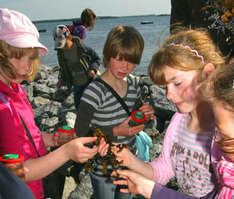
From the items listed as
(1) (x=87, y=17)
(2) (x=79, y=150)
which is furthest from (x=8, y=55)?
(1) (x=87, y=17)

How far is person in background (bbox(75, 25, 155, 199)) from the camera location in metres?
2.37

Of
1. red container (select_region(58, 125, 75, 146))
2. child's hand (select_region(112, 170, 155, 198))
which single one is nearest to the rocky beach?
red container (select_region(58, 125, 75, 146))

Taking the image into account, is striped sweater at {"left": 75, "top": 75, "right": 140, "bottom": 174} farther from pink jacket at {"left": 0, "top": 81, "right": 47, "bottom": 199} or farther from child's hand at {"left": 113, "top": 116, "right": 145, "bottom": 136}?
pink jacket at {"left": 0, "top": 81, "right": 47, "bottom": 199}

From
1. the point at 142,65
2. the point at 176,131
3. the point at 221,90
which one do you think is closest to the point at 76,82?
the point at 176,131

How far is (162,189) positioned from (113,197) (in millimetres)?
866

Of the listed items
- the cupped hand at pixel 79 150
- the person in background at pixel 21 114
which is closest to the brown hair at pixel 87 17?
the person in background at pixel 21 114

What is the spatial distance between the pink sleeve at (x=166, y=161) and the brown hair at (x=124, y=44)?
83 centimetres

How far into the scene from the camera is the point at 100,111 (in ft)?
8.04

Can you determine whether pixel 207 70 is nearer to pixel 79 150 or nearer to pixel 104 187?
pixel 79 150

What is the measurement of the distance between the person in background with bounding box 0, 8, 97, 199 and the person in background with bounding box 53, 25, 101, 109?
9.18 ft

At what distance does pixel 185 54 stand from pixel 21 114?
1.43 meters

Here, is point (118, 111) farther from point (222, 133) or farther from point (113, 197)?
point (222, 133)

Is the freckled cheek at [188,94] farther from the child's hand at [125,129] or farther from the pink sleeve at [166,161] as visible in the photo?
the child's hand at [125,129]

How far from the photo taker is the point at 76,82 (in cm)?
495
